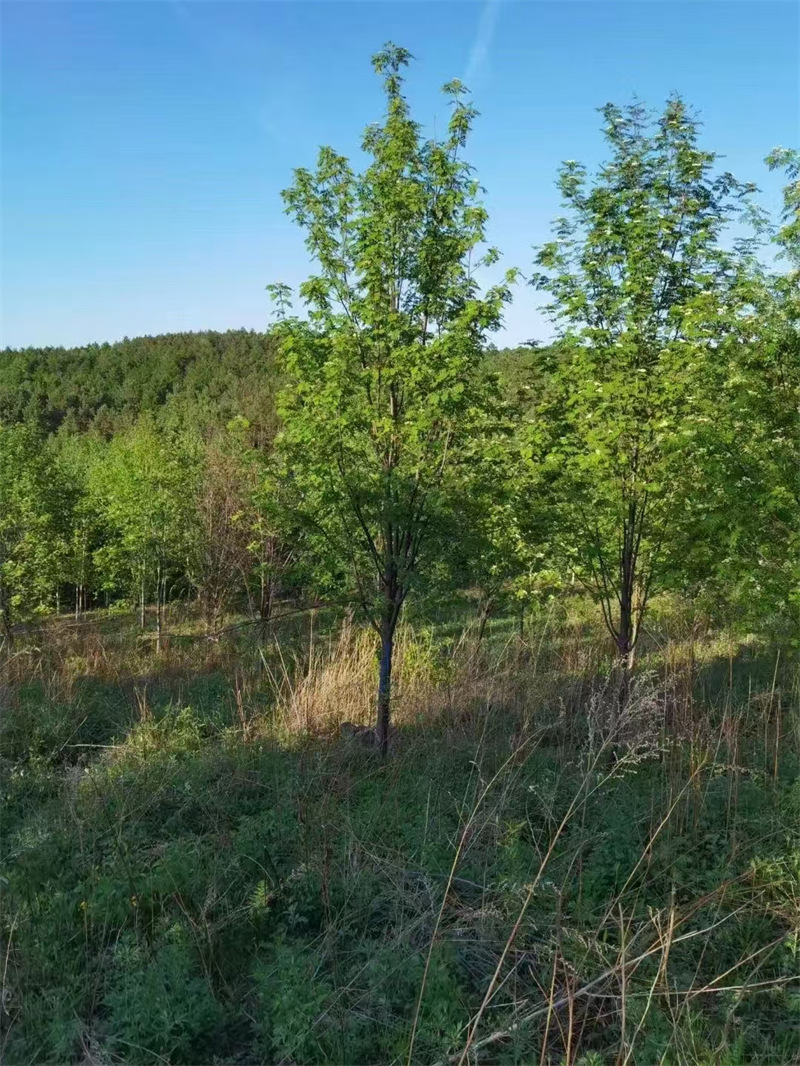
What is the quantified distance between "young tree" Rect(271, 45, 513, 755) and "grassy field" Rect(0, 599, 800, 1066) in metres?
1.51

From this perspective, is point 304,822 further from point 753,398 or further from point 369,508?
point 753,398

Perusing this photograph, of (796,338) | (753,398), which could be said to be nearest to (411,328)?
(753,398)

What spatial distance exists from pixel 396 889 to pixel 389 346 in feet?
11.2

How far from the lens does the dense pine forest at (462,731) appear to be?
2.68 metres

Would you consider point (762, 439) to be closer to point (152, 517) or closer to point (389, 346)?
point (389, 346)

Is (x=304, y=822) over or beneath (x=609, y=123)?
beneath

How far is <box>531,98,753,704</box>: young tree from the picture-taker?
4855 millimetres

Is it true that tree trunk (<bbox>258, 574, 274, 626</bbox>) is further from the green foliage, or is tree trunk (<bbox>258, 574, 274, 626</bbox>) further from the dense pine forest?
the green foliage

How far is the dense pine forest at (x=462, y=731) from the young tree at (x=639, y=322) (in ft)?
0.09

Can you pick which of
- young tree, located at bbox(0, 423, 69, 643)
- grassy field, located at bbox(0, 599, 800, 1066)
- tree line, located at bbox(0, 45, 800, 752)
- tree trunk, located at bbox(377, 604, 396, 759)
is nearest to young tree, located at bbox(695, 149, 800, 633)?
tree line, located at bbox(0, 45, 800, 752)

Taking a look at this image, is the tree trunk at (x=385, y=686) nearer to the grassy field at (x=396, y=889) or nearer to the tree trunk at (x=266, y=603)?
the grassy field at (x=396, y=889)

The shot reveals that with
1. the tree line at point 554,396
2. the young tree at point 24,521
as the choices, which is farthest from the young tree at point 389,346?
the young tree at point 24,521

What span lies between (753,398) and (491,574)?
368cm

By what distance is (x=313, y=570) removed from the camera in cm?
506
